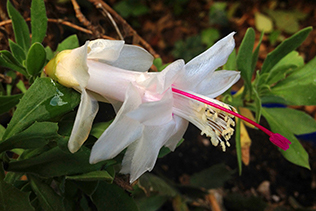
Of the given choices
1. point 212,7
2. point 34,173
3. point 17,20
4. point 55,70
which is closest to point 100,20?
point 17,20

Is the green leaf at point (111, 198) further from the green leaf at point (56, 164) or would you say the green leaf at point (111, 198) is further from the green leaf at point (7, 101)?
the green leaf at point (7, 101)

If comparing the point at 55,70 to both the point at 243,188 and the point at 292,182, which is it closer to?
Result: the point at 243,188

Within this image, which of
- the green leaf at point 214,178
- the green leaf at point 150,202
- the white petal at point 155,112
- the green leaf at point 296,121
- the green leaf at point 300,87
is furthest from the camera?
the green leaf at point 214,178

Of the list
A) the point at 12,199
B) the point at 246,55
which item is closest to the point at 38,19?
the point at 12,199

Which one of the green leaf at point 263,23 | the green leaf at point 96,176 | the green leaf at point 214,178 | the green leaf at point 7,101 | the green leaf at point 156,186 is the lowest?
the green leaf at point 214,178

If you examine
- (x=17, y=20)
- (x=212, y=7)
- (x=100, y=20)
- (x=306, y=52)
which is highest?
(x=17, y=20)

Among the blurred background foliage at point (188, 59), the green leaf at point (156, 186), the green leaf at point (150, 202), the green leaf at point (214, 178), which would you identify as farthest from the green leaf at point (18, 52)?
the green leaf at point (214, 178)
